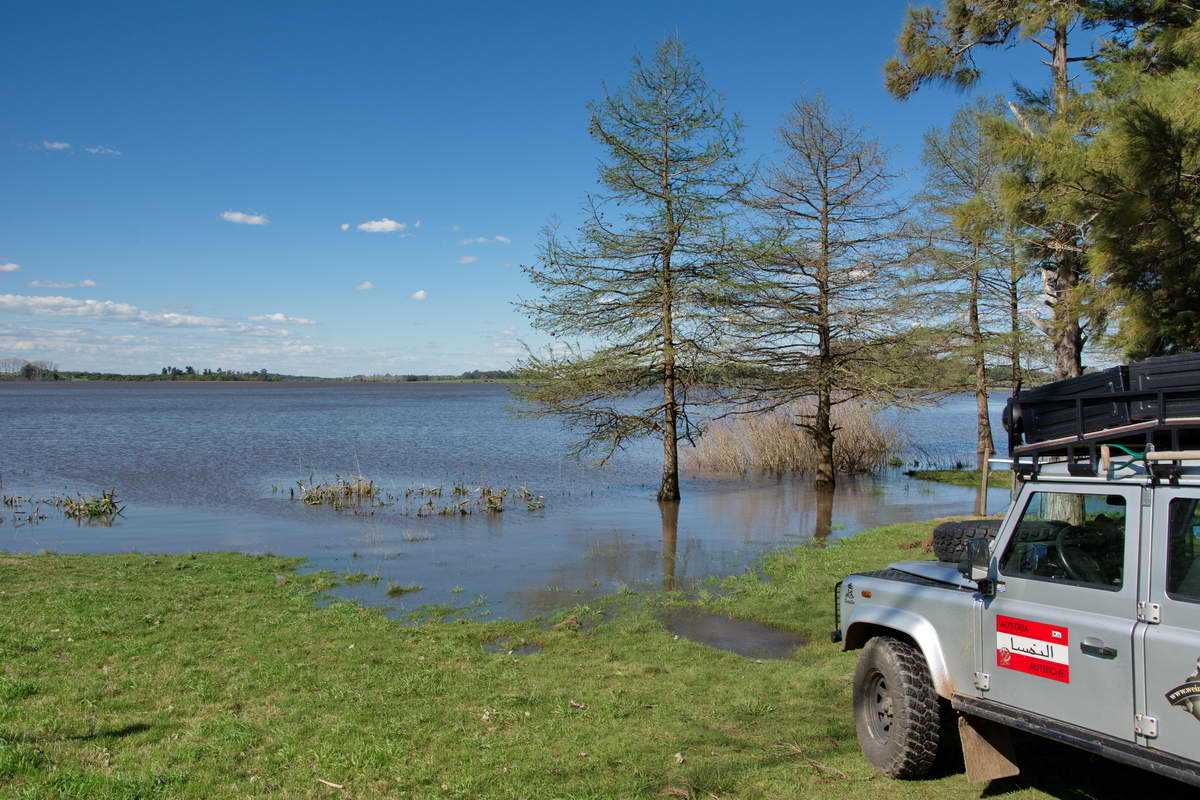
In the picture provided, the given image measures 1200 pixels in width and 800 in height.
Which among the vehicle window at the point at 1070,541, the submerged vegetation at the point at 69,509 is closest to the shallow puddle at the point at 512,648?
the vehicle window at the point at 1070,541

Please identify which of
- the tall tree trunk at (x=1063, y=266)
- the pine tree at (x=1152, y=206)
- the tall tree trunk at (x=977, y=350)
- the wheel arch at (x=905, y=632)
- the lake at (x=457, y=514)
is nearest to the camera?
the wheel arch at (x=905, y=632)

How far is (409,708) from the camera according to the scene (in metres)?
6.97

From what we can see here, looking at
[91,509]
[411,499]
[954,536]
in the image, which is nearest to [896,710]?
[954,536]

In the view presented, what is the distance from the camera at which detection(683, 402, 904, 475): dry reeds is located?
2952 cm

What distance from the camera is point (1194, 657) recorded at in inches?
152

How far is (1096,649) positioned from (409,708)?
488 cm

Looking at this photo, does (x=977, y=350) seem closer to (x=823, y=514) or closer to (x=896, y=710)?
(x=823, y=514)

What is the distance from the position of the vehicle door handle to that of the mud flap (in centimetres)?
93

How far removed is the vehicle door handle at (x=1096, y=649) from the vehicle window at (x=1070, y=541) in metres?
0.27

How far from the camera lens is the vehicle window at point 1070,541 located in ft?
14.5

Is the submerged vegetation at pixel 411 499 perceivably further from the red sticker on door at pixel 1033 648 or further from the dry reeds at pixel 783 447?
the red sticker on door at pixel 1033 648

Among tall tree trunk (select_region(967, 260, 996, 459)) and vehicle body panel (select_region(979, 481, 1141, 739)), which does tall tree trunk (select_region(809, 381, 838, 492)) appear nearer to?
tall tree trunk (select_region(967, 260, 996, 459))

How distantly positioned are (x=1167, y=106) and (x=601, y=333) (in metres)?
14.2

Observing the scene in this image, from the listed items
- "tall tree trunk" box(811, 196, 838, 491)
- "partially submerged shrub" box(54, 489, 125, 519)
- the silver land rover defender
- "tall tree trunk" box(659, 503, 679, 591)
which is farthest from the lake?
the silver land rover defender
